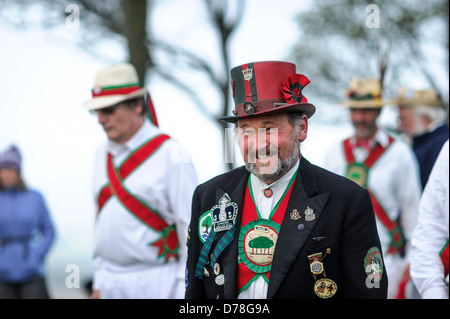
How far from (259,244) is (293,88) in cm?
77

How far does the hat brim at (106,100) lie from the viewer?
5195 mm

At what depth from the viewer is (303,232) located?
3.12m

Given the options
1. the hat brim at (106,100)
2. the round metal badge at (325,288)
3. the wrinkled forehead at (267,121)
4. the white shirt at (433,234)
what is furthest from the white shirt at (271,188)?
the hat brim at (106,100)

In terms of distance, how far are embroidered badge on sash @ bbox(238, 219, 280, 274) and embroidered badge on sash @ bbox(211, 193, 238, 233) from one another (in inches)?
3.7

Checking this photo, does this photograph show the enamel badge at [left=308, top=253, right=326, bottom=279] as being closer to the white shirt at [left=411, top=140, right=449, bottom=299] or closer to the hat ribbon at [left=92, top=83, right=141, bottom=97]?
the white shirt at [left=411, top=140, right=449, bottom=299]

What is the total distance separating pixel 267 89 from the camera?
3281 mm

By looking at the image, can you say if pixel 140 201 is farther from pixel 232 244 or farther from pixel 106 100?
pixel 232 244

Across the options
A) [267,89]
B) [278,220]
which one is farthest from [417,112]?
[278,220]

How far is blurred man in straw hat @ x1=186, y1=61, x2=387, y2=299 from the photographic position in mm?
3090

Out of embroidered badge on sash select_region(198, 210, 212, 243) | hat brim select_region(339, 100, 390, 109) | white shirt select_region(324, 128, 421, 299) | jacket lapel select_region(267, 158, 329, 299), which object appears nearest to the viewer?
jacket lapel select_region(267, 158, 329, 299)

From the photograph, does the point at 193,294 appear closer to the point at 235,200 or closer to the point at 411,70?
the point at 235,200

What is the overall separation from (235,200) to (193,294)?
512 mm

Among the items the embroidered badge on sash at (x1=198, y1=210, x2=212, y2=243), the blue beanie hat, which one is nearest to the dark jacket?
the embroidered badge on sash at (x1=198, y1=210, x2=212, y2=243)
